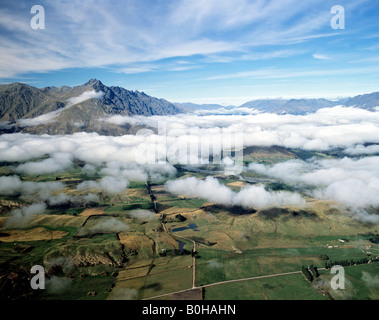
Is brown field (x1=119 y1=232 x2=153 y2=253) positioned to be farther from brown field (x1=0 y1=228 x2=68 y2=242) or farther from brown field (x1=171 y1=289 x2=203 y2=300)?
brown field (x1=171 y1=289 x2=203 y2=300)

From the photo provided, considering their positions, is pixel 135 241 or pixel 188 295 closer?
pixel 188 295

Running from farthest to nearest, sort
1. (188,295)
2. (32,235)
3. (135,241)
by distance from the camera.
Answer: (32,235)
(135,241)
(188,295)

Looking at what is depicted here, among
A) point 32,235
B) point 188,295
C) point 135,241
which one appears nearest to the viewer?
point 188,295

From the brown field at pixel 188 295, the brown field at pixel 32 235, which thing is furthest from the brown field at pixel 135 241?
the brown field at pixel 188 295

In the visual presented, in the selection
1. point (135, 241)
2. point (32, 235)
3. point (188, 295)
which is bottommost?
point (188, 295)

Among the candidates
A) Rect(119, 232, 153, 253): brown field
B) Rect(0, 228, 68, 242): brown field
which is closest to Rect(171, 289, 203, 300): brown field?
Rect(119, 232, 153, 253): brown field

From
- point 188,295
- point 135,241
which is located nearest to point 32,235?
point 135,241

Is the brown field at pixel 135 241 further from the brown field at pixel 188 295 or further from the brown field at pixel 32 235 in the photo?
the brown field at pixel 188 295

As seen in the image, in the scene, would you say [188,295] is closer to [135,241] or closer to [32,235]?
[135,241]
